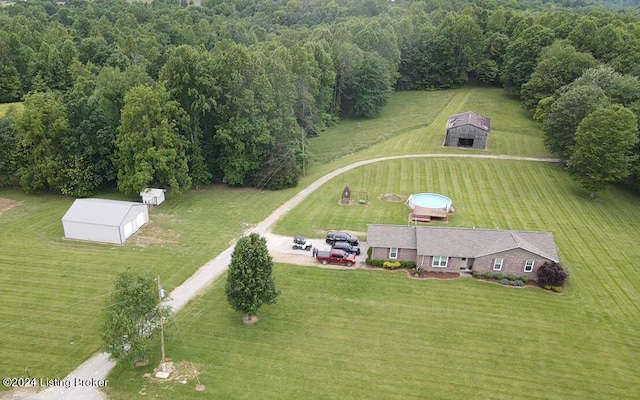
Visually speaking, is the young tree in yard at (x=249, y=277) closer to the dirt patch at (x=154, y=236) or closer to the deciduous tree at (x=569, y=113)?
the dirt patch at (x=154, y=236)

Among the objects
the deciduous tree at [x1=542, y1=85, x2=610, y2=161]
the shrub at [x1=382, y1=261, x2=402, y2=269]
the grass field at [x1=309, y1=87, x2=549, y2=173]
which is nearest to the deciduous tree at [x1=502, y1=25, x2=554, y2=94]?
the grass field at [x1=309, y1=87, x2=549, y2=173]

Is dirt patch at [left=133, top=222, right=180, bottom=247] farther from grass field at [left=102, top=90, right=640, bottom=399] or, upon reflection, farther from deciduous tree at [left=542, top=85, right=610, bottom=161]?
deciduous tree at [left=542, top=85, right=610, bottom=161]

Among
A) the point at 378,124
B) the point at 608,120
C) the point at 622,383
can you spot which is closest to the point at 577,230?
the point at 608,120

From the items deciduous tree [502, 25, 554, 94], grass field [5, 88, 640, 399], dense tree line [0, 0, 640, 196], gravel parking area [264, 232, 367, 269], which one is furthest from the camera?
deciduous tree [502, 25, 554, 94]

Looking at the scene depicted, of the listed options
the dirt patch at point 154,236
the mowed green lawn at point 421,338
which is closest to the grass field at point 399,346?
the mowed green lawn at point 421,338

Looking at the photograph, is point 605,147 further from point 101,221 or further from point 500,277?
point 101,221

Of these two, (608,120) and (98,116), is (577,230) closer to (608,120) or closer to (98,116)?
(608,120)
